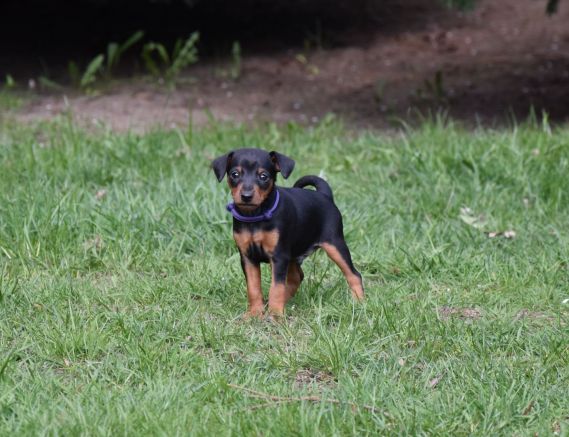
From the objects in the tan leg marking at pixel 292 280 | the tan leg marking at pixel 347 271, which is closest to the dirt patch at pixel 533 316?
the tan leg marking at pixel 347 271

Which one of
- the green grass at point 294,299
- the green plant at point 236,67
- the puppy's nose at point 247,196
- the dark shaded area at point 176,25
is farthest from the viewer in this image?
the dark shaded area at point 176,25

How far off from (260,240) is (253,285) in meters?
0.21

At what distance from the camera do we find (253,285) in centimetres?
418

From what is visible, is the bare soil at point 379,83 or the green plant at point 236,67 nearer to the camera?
the bare soil at point 379,83

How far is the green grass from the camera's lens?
3.35 metres

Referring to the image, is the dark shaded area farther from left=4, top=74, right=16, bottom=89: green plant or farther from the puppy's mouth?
the puppy's mouth

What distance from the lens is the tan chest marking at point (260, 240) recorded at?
4074mm

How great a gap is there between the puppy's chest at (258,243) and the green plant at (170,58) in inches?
170

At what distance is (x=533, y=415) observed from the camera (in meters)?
3.33

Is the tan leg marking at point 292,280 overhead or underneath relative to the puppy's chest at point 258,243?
underneath

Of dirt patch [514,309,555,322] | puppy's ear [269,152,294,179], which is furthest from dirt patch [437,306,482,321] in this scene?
puppy's ear [269,152,294,179]

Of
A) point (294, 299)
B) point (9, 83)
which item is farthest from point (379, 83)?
point (294, 299)

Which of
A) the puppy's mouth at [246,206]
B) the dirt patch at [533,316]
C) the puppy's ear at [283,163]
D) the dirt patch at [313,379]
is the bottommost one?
the dirt patch at [533,316]

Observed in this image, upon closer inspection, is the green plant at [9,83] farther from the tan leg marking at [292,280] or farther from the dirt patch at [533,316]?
the dirt patch at [533,316]
